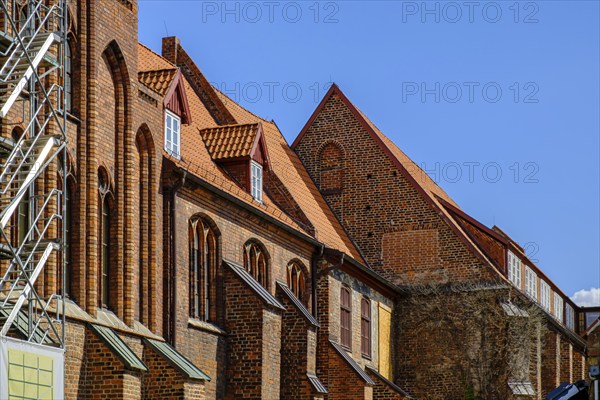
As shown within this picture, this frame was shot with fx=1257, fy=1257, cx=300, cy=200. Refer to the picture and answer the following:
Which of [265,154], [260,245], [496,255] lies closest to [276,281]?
[260,245]

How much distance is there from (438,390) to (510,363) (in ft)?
7.82

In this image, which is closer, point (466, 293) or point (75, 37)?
point (75, 37)

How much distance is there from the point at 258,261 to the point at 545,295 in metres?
19.4

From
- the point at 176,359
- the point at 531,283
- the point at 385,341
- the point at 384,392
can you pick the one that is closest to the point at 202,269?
the point at 176,359

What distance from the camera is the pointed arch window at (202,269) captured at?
27.6 meters

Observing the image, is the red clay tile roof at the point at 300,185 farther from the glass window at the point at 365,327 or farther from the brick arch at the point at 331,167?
the glass window at the point at 365,327

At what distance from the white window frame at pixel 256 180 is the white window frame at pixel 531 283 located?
1453 centimetres

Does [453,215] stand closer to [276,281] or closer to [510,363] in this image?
[510,363]

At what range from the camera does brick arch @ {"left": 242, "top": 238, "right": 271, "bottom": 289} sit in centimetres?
3030

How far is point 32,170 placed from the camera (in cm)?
1886

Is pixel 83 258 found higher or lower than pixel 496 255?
lower

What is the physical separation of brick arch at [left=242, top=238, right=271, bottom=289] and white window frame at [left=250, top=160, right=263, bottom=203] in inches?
59.8

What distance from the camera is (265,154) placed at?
1271 inches

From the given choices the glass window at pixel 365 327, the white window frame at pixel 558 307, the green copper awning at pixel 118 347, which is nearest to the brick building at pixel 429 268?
the glass window at pixel 365 327
